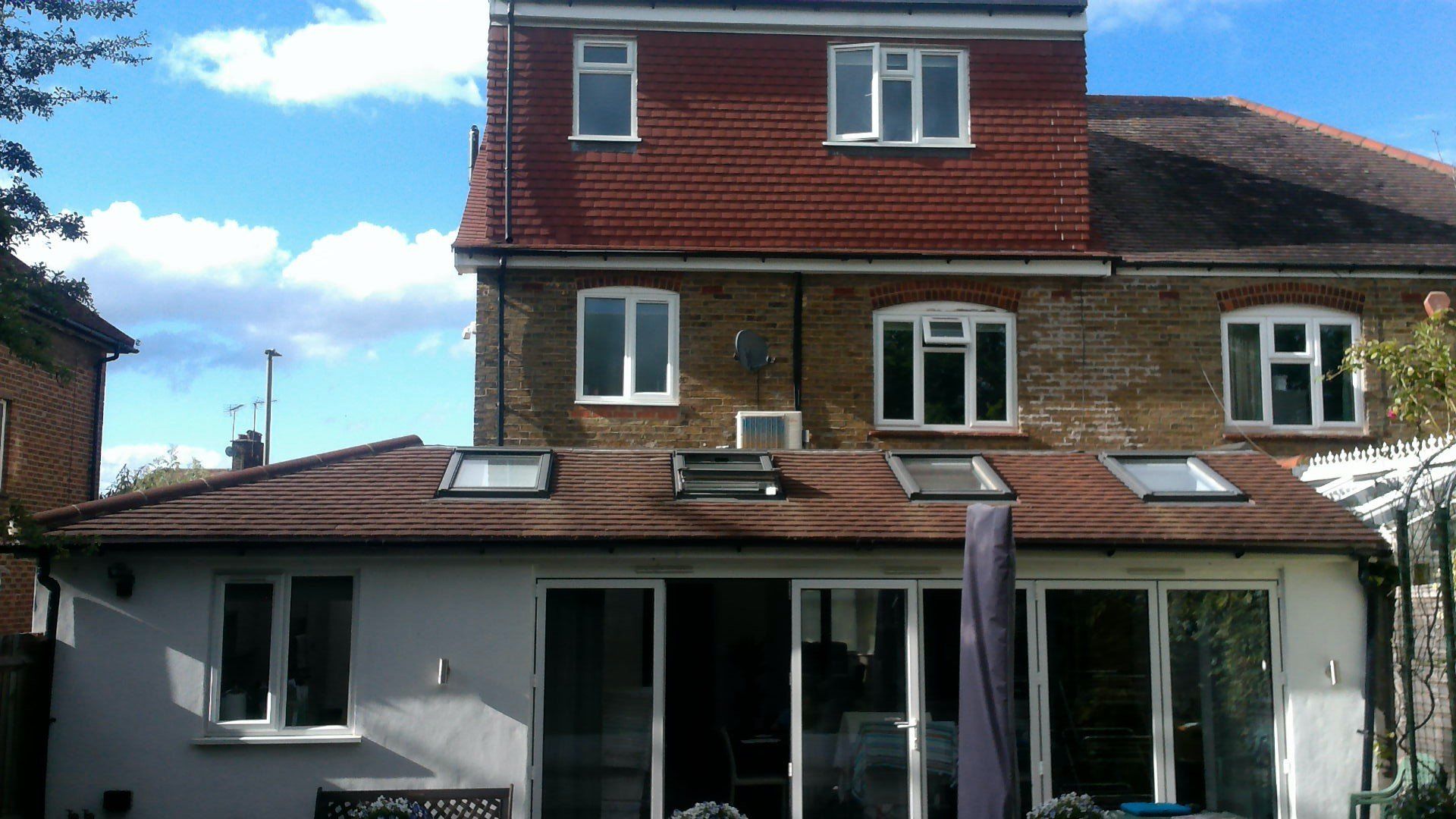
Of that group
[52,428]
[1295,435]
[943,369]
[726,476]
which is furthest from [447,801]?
[52,428]

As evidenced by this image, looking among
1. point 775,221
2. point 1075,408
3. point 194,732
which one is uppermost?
point 775,221

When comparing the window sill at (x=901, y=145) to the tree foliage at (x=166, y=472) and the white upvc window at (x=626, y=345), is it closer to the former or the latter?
the white upvc window at (x=626, y=345)

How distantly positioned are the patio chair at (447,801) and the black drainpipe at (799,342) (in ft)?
19.5

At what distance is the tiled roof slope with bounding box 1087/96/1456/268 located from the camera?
579 inches

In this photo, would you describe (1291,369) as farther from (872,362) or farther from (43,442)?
(43,442)

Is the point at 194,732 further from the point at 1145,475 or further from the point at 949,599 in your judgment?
the point at 1145,475

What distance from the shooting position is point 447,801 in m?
9.51

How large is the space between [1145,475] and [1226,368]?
3.62 m

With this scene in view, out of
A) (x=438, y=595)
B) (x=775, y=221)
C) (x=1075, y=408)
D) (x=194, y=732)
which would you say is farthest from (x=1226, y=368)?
(x=194, y=732)

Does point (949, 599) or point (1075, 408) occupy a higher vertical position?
point (1075, 408)

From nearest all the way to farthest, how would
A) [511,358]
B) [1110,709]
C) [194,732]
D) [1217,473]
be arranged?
[194,732] → [1110,709] → [1217,473] → [511,358]

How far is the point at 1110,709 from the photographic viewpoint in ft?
33.2

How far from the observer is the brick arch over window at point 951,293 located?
1435 centimetres

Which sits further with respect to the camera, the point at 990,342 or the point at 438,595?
the point at 990,342
